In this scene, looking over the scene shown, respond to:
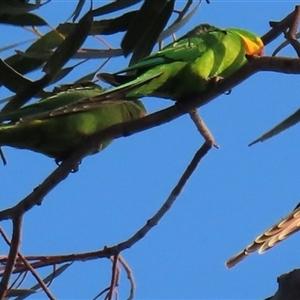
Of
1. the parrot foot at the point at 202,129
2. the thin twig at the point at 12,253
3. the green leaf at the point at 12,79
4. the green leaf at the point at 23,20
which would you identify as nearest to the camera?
the thin twig at the point at 12,253

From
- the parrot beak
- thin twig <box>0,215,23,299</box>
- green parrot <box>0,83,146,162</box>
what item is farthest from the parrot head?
thin twig <box>0,215,23,299</box>

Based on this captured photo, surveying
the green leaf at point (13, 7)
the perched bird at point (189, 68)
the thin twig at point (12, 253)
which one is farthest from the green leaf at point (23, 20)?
the thin twig at point (12, 253)

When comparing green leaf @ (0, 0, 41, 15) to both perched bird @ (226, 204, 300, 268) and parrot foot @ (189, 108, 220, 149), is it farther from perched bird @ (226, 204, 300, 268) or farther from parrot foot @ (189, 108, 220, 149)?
perched bird @ (226, 204, 300, 268)

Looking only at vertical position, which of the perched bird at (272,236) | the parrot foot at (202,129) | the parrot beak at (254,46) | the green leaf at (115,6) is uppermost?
the green leaf at (115,6)

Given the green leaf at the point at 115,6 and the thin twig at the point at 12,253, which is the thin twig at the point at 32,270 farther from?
the green leaf at the point at 115,6

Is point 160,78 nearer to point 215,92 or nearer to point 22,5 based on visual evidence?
point 215,92

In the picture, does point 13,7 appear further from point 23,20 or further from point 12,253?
point 12,253

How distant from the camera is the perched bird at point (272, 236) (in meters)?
1.25

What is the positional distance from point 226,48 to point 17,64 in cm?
57

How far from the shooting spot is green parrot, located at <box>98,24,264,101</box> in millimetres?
1460

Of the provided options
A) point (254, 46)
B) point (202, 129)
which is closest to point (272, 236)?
point (202, 129)

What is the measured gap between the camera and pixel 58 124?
1.65 m

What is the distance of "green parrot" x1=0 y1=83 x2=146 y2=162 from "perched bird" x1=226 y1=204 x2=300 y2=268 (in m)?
0.42

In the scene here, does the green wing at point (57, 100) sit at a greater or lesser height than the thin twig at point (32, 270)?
greater
